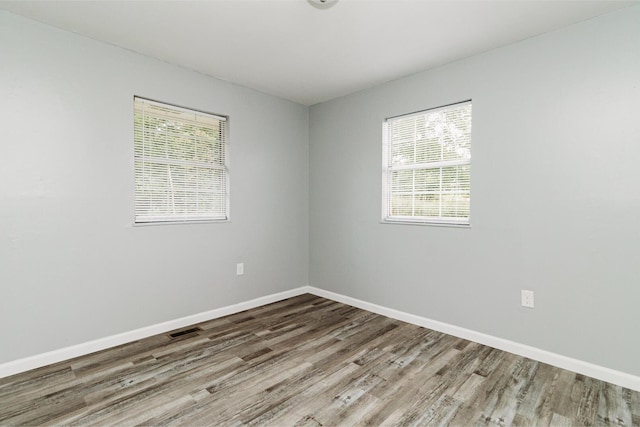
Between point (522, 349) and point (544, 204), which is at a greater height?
point (544, 204)

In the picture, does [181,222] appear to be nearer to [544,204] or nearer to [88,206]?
[88,206]

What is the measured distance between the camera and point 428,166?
3145mm

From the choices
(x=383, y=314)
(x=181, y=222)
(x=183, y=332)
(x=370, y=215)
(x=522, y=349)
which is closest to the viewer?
(x=522, y=349)

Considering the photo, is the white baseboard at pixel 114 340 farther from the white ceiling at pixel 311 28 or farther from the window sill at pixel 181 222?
the white ceiling at pixel 311 28

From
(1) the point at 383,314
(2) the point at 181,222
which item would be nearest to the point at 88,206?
(2) the point at 181,222

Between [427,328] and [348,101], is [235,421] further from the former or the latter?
[348,101]

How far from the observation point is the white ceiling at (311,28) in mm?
2115

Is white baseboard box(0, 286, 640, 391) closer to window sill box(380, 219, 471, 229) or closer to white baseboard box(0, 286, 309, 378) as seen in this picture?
white baseboard box(0, 286, 309, 378)

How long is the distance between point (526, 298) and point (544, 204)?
0.76 m

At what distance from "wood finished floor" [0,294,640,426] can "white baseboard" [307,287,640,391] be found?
7cm

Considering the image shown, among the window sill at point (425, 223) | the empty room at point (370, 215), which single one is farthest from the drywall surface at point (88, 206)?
the window sill at point (425, 223)

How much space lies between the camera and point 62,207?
244cm

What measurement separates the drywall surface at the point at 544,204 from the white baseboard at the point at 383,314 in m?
0.05

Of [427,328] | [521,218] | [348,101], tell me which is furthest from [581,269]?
[348,101]
